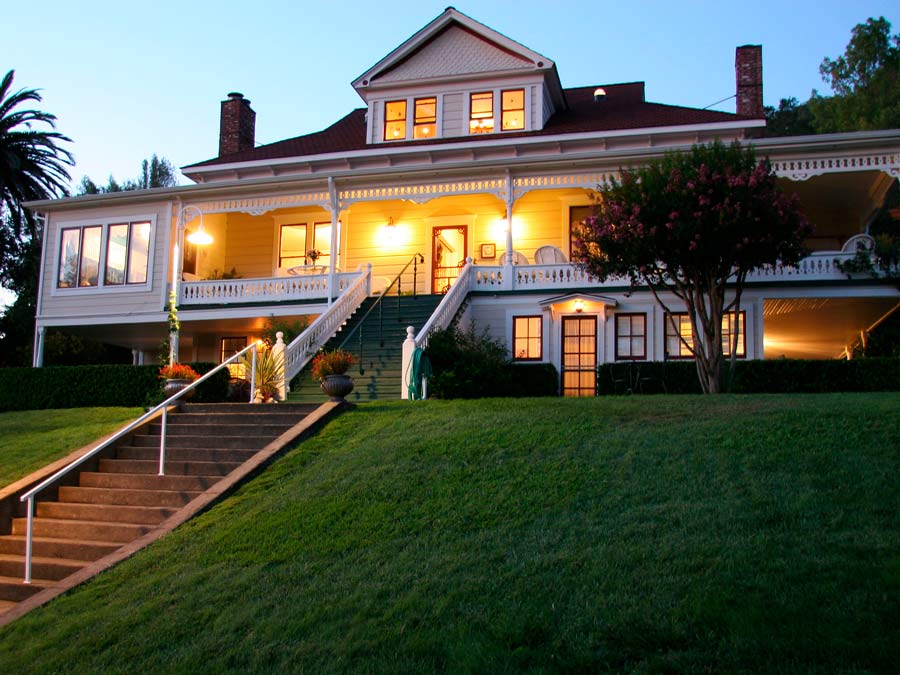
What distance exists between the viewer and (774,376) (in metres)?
18.2

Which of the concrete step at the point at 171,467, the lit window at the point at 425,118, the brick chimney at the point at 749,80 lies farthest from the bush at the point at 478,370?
the brick chimney at the point at 749,80

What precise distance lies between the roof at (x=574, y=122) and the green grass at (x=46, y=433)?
1055 centimetres

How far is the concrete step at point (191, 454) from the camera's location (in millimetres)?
12641

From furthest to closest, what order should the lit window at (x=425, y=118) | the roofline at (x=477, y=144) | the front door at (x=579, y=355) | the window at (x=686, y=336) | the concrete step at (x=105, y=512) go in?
the lit window at (x=425, y=118) < the roofline at (x=477, y=144) < the front door at (x=579, y=355) < the window at (x=686, y=336) < the concrete step at (x=105, y=512)

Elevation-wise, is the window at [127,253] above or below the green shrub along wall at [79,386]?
above

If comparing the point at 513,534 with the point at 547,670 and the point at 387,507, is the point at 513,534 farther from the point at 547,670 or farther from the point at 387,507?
the point at 547,670

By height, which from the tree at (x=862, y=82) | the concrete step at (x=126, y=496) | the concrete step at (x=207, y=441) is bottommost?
the concrete step at (x=126, y=496)

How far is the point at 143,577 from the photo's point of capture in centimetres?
883

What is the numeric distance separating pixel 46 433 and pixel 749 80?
64.6 feet

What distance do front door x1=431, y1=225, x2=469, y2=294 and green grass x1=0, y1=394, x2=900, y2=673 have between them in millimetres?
13540

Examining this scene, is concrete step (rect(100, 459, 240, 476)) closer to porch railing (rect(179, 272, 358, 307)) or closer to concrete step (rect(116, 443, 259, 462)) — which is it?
concrete step (rect(116, 443, 259, 462))

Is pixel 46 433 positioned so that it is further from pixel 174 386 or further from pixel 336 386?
pixel 336 386

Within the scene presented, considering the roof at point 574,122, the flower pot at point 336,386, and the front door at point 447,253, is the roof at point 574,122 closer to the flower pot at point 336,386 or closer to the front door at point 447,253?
the front door at point 447,253

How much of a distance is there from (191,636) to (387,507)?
2705 mm
